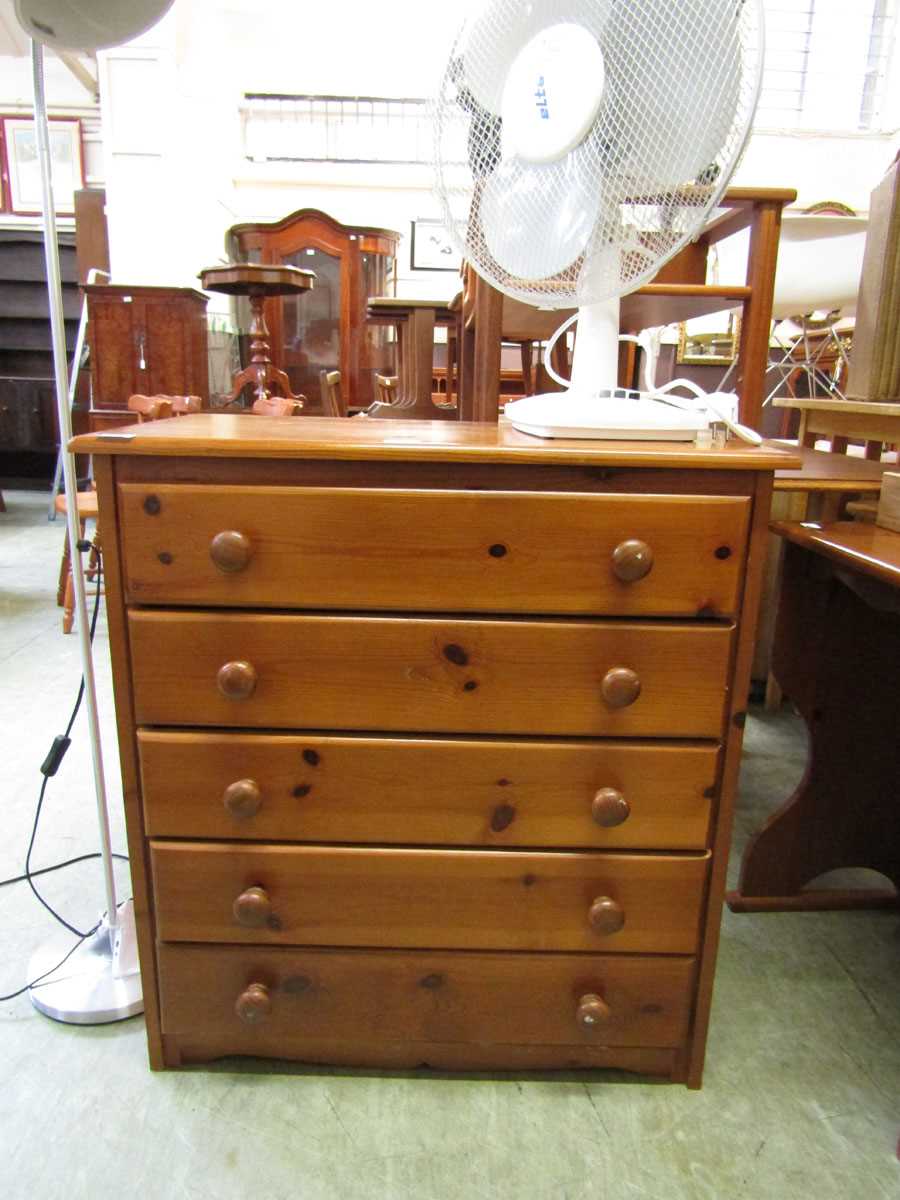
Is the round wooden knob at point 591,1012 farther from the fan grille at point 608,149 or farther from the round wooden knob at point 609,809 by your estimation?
the fan grille at point 608,149

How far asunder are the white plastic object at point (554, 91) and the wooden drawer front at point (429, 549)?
15.4 inches

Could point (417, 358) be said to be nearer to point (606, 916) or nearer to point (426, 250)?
point (606, 916)

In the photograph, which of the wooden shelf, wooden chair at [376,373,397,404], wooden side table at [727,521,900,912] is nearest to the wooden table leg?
wooden chair at [376,373,397,404]

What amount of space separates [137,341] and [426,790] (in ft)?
10.4

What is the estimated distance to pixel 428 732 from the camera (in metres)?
0.93

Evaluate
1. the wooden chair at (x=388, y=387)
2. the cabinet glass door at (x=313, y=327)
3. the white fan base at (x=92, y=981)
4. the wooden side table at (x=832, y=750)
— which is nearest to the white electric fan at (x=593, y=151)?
the wooden side table at (x=832, y=750)

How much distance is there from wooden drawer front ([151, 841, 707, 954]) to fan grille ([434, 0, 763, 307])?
701mm

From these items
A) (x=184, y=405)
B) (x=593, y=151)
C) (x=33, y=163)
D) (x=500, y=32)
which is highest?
(x=33, y=163)

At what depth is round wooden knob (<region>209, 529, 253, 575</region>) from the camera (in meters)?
0.84

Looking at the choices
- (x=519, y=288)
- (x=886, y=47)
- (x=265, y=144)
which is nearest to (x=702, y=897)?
(x=519, y=288)

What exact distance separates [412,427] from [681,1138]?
0.96 metres

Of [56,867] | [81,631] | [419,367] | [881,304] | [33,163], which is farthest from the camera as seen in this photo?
[33,163]

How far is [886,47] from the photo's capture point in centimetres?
534

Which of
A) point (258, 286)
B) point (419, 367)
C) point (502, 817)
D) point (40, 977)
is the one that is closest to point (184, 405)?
point (419, 367)
